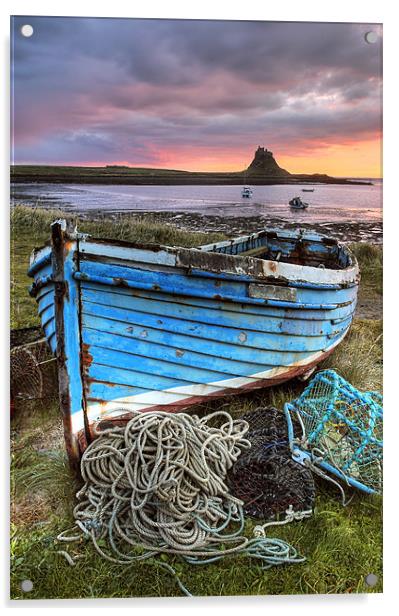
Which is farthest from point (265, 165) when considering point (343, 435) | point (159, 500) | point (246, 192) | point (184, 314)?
point (159, 500)

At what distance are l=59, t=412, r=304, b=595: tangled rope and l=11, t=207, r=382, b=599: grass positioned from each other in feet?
0.20

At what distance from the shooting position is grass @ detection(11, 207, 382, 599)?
307 cm

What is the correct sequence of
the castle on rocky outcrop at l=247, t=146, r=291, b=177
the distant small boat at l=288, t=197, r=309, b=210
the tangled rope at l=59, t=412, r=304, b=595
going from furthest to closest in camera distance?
the distant small boat at l=288, t=197, r=309, b=210, the castle on rocky outcrop at l=247, t=146, r=291, b=177, the tangled rope at l=59, t=412, r=304, b=595

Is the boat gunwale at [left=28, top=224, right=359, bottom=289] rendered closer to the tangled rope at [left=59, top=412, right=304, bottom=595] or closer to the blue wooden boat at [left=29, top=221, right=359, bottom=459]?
the blue wooden boat at [left=29, top=221, right=359, bottom=459]

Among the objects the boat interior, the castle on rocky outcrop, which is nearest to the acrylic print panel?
the castle on rocky outcrop

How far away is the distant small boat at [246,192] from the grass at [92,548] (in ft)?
2.01

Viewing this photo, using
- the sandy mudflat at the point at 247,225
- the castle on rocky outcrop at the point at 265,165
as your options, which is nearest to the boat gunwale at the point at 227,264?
the sandy mudflat at the point at 247,225

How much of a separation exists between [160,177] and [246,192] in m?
0.48

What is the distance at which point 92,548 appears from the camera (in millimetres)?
3090

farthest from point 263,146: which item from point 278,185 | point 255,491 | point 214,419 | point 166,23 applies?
point 255,491

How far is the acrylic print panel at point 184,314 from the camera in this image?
3.08 metres

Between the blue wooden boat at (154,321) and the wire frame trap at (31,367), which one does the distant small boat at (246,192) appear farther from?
the wire frame trap at (31,367)

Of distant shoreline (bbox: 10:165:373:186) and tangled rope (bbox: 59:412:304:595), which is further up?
distant shoreline (bbox: 10:165:373:186)

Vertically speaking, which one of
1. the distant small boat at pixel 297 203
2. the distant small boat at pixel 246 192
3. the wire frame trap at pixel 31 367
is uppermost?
the distant small boat at pixel 246 192
